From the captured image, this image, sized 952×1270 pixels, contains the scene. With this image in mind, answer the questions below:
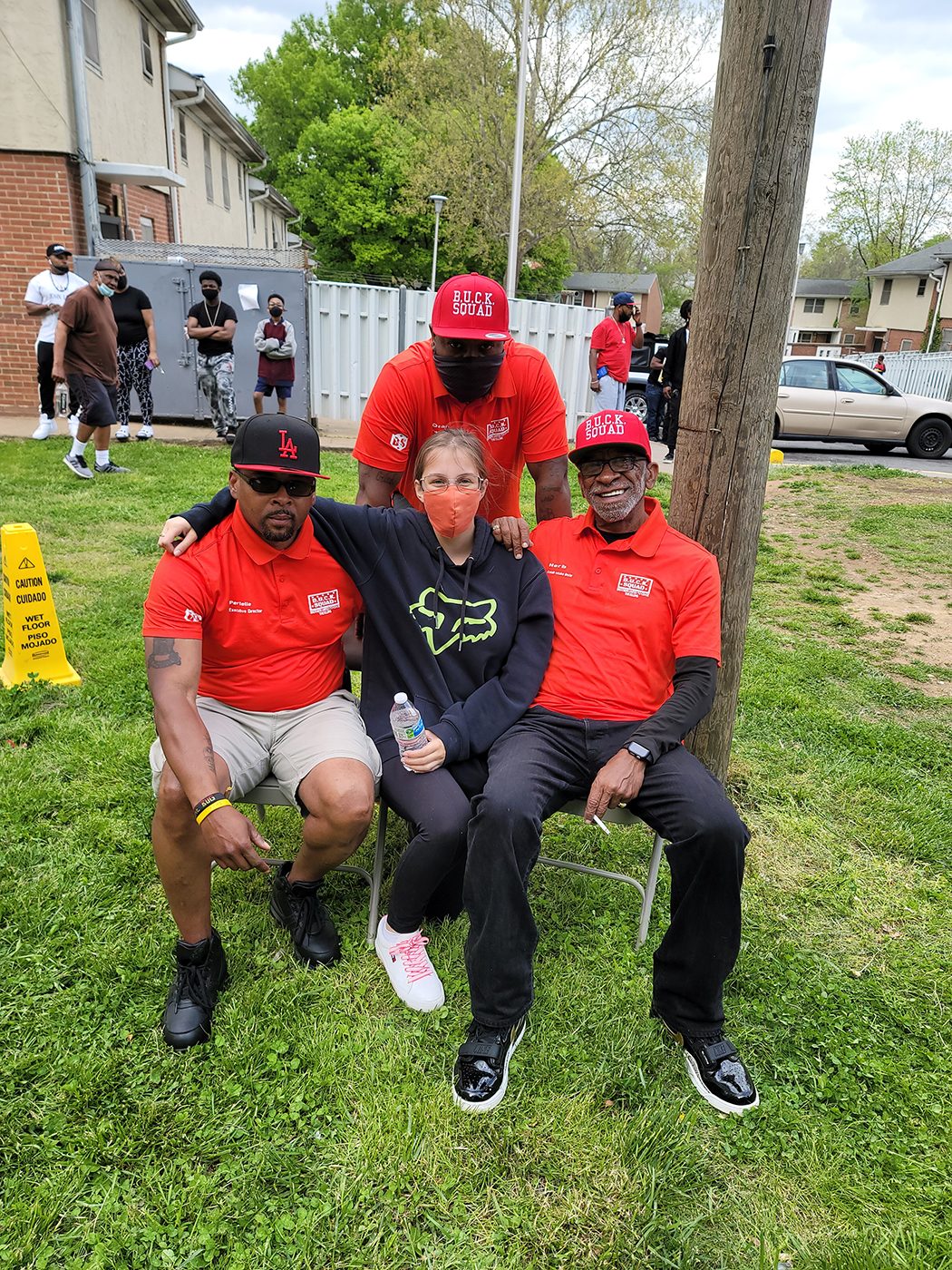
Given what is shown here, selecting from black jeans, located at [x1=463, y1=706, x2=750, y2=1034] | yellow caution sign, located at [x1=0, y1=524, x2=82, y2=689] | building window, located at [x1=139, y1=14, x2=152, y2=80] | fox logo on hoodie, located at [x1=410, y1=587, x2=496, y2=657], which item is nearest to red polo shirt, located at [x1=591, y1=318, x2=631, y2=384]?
yellow caution sign, located at [x1=0, y1=524, x2=82, y2=689]

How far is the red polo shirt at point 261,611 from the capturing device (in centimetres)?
270

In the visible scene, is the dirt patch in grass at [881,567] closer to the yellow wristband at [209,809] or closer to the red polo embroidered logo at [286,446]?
the red polo embroidered logo at [286,446]

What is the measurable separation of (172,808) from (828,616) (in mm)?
5413

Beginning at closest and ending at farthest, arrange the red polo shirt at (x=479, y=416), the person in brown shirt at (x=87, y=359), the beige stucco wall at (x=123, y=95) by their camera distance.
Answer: the red polo shirt at (x=479, y=416) < the person in brown shirt at (x=87, y=359) < the beige stucco wall at (x=123, y=95)

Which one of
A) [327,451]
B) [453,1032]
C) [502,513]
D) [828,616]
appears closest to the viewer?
[453,1032]

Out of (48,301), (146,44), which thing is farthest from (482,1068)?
(146,44)

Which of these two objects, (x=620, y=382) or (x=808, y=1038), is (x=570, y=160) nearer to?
(x=620, y=382)

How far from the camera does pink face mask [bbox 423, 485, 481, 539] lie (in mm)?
2832

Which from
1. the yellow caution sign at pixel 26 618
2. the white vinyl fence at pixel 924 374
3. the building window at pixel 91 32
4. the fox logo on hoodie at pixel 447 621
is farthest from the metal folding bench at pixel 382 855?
the white vinyl fence at pixel 924 374

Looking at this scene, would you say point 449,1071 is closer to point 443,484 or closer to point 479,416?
point 443,484

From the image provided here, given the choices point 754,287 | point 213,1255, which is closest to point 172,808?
point 213,1255

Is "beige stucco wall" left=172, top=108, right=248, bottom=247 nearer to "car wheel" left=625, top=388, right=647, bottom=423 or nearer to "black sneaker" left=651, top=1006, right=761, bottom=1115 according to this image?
"car wheel" left=625, top=388, right=647, bottom=423

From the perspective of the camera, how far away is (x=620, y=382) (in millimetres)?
11742

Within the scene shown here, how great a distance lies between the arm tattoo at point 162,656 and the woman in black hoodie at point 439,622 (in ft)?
1.29
